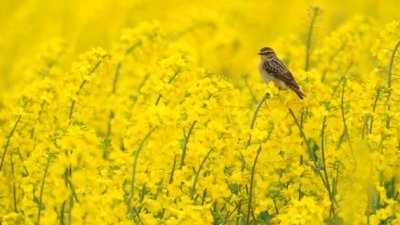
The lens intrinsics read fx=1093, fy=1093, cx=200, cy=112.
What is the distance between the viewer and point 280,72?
6.44 metres

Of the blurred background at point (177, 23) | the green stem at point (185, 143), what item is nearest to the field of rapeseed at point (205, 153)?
the green stem at point (185, 143)

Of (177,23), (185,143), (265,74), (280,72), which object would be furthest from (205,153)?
(177,23)

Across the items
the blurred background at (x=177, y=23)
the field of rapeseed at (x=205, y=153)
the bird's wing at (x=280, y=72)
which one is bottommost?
the field of rapeseed at (x=205, y=153)

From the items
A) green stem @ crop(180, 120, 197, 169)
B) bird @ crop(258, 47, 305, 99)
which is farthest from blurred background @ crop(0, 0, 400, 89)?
green stem @ crop(180, 120, 197, 169)

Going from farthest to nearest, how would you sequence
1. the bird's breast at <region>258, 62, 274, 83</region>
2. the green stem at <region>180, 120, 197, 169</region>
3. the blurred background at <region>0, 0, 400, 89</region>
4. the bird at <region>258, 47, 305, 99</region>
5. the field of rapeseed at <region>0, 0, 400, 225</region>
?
the blurred background at <region>0, 0, 400, 89</region> < the bird's breast at <region>258, 62, 274, 83</region> < the bird at <region>258, 47, 305, 99</region> < the green stem at <region>180, 120, 197, 169</region> < the field of rapeseed at <region>0, 0, 400, 225</region>

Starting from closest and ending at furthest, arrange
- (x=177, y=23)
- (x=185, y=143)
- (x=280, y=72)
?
(x=185, y=143) → (x=280, y=72) → (x=177, y=23)

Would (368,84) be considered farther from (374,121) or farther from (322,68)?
(322,68)

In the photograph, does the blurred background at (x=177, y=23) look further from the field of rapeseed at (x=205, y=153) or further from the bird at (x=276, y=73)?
the bird at (x=276, y=73)

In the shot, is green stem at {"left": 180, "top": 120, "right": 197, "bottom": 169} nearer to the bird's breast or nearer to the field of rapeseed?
the field of rapeseed

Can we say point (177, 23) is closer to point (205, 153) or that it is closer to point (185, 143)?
point (185, 143)

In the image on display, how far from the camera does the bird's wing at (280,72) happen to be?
620cm

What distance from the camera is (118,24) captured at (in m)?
16.0

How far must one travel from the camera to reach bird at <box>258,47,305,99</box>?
6.18 meters

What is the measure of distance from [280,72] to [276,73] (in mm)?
73
